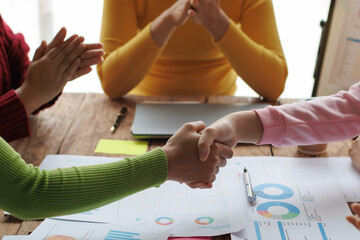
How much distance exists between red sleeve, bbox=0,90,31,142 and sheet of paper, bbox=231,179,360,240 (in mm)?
620

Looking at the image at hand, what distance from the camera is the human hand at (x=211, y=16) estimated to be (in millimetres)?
1250

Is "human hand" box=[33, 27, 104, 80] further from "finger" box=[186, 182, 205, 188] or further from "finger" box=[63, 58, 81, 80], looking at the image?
"finger" box=[186, 182, 205, 188]

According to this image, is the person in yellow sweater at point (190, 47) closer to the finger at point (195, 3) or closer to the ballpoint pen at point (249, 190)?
the finger at point (195, 3)

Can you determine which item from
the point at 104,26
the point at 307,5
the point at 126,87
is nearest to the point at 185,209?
Result: the point at 126,87

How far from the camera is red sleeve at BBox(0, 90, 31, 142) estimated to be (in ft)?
3.44

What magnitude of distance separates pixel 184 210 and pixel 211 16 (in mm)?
666

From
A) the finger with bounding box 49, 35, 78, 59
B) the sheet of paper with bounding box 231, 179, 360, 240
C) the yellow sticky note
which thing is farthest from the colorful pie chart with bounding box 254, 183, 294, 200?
the finger with bounding box 49, 35, 78, 59

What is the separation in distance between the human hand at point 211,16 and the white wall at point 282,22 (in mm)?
1257

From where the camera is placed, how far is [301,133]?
1003mm

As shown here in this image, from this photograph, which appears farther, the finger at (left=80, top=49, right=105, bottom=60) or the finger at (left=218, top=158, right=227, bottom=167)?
the finger at (left=80, top=49, right=105, bottom=60)

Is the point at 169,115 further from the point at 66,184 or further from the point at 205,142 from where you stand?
the point at 66,184

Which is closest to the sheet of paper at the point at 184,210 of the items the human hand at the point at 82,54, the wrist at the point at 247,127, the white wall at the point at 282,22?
the wrist at the point at 247,127

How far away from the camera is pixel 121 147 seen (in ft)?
3.57

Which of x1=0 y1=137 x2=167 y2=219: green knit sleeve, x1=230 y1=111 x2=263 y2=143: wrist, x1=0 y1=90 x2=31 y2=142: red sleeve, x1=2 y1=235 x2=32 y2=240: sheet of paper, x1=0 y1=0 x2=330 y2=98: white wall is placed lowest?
Answer: x1=2 y1=235 x2=32 y2=240: sheet of paper
